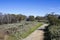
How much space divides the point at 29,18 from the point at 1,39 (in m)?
61.2

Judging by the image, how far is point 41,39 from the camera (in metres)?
18.6

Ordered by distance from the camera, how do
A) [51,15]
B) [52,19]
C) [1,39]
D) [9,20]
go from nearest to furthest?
1. [1,39]
2. [52,19]
3. [51,15]
4. [9,20]

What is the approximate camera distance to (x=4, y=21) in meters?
40.7

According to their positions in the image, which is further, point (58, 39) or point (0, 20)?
point (0, 20)

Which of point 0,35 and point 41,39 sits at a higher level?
point 0,35

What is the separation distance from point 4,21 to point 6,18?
2.24 metres

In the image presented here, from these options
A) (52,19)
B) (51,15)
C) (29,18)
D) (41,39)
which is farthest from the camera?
(29,18)

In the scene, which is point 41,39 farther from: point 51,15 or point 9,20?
point 9,20

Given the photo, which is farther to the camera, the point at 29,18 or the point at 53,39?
the point at 29,18

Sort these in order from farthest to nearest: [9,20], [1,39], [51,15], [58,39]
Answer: [9,20] < [51,15] < [58,39] < [1,39]

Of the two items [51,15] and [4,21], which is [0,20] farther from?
[51,15]

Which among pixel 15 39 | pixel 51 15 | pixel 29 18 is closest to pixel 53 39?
pixel 15 39

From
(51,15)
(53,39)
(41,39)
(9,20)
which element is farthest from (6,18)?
(53,39)

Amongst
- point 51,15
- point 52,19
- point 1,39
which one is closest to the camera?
point 1,39
